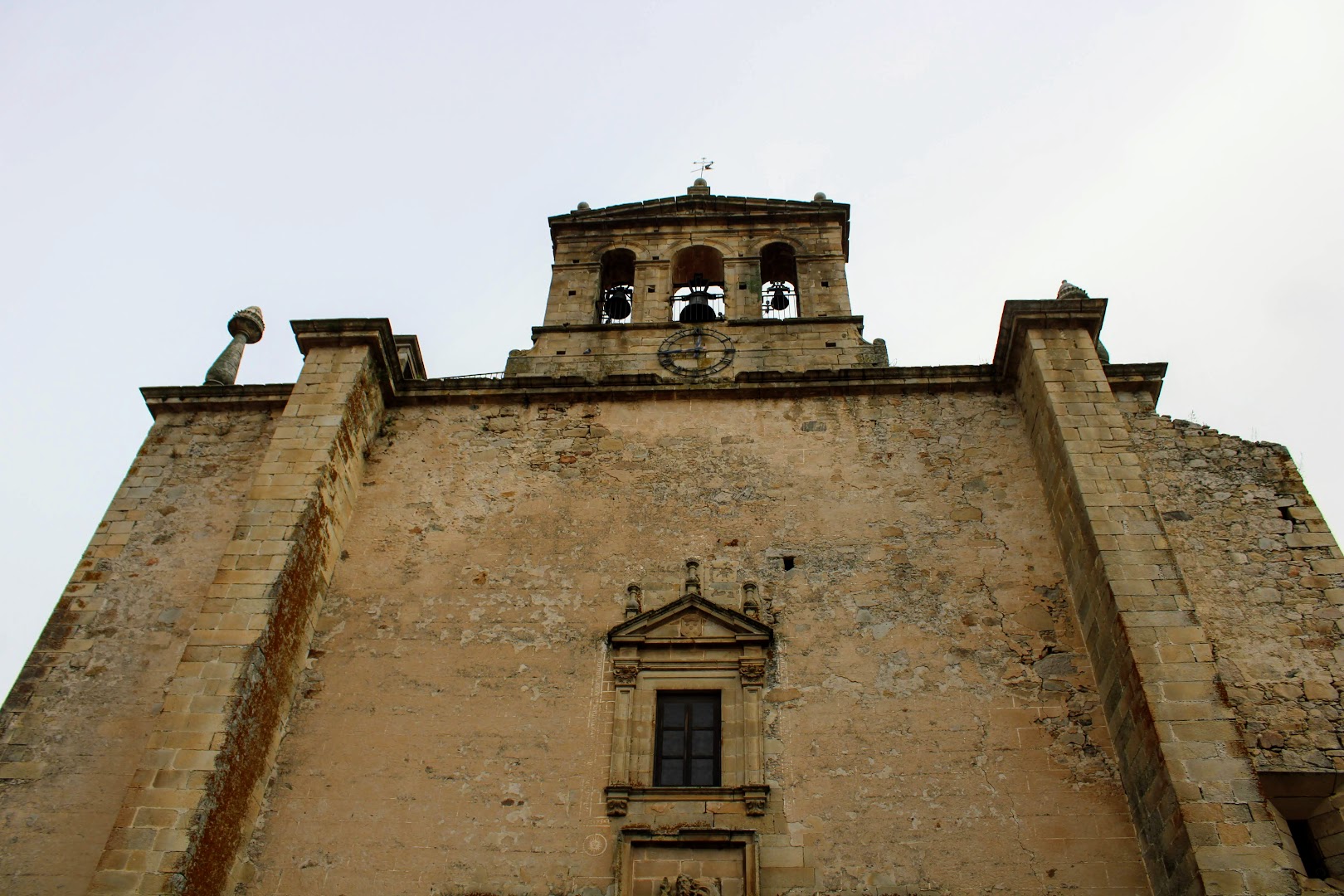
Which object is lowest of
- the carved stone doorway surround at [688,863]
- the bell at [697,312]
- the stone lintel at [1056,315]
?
the carved stone doorway surround at [688,863]

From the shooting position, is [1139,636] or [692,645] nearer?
[1139,636]

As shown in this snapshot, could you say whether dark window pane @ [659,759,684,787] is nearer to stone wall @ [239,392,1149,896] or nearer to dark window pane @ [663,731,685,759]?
dark window pane @ [663,731,685,759]

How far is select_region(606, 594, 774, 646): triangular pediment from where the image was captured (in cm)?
920

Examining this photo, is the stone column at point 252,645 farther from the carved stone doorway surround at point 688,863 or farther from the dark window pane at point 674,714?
the dark window pane at point 674,714

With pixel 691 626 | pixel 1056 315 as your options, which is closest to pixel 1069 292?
pixel 1056 315

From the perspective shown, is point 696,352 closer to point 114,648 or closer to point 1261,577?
point 1261,577

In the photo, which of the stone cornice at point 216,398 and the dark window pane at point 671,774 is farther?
the stone cornice at point 216,398

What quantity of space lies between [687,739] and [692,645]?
859 millimetres

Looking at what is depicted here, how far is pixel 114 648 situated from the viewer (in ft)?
30.9

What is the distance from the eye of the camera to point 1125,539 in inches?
342

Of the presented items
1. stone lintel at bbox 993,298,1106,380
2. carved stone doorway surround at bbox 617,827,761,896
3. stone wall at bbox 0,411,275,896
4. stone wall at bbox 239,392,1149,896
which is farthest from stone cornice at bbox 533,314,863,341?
carved stone doorway surround at bbox 617,827,761,896

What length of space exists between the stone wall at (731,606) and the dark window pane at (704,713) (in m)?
0.56

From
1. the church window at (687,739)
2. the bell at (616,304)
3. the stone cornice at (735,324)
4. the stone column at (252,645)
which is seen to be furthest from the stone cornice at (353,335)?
the church window at (687,739)

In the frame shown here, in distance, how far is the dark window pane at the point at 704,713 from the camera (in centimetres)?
879
